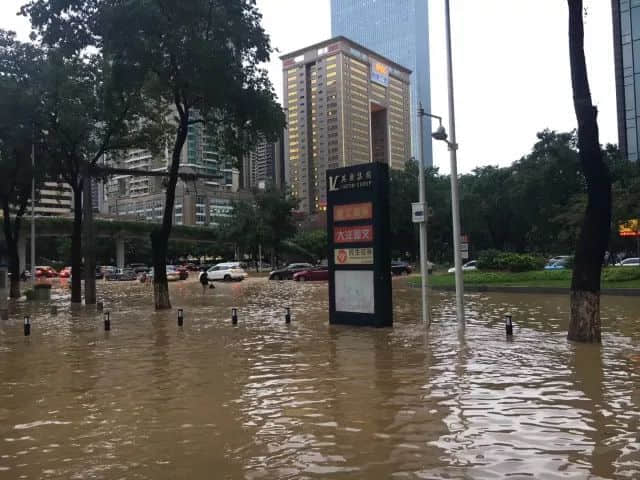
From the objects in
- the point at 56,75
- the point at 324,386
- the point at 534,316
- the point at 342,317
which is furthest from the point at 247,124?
the point at 324,386

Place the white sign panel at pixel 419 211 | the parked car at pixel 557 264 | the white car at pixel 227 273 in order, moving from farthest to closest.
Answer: the white car at pixel 227 273 → the parked car at pixel 557 264 → the white sign panel at pixel 419 211

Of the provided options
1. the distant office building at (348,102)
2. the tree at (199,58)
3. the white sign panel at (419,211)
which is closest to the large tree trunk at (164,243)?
the tree at (199,58)

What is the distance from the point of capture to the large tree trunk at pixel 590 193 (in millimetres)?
11570

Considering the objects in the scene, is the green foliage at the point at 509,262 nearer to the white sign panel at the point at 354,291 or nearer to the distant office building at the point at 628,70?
the white sign panel at the point at 354,291

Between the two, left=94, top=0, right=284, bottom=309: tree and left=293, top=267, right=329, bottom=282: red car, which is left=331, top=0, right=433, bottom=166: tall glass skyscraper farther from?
left=293, top=267, right=329, bottom=282: red car

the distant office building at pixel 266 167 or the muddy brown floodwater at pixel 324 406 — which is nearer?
the muddy brown floodwater at pixel 324 406

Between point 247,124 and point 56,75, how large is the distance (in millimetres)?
9054

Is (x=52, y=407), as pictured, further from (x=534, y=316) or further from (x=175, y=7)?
(x=175, y=7)

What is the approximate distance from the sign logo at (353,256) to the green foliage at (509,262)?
23468mm

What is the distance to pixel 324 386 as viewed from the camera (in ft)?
27.7

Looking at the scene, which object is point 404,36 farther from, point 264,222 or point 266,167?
point 266,167

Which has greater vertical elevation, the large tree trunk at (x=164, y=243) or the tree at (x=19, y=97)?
the tree at (x=19, y=97)

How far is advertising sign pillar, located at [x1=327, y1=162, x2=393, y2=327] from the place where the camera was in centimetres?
1517

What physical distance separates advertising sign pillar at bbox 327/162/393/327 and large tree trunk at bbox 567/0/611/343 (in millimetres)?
4863
